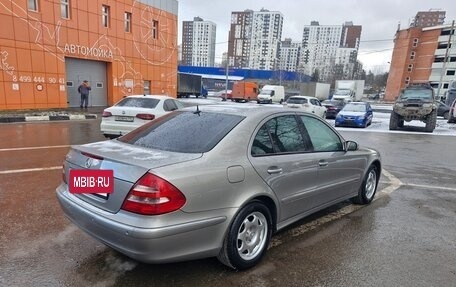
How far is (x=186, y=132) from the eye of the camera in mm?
3303

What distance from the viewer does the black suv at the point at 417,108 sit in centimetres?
1559

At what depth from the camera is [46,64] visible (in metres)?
18.9

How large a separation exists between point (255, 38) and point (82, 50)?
182 feet

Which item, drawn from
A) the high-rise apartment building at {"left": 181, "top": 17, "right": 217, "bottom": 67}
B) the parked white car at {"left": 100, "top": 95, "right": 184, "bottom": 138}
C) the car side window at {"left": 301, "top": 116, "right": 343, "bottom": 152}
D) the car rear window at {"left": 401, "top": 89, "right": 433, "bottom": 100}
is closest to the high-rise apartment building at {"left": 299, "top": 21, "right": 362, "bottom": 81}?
the high-rise apartment building at {"left": 181, "top": 17, "right": 217, "bottom": 67}

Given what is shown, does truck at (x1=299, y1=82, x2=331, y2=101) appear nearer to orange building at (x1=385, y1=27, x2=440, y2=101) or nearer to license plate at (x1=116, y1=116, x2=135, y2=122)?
orange building at (x1=385, y1=27, x2=440, y2=101)

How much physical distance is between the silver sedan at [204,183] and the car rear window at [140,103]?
567 centimetres

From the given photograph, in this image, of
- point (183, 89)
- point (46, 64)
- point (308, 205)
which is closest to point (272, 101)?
point (183, 89)

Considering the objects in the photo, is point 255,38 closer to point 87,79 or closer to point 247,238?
point 87,79

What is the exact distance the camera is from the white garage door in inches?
829

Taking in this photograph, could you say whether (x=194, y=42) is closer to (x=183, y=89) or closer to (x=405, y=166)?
(x=183, y=89)

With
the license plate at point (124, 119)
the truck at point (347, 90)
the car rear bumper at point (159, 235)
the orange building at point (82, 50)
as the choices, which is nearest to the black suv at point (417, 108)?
the license plate at point (124, 119)

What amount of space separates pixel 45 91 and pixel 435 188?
19792 mm

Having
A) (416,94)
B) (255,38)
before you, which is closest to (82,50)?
(416,94)

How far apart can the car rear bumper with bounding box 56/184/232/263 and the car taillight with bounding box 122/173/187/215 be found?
0.23 ft
